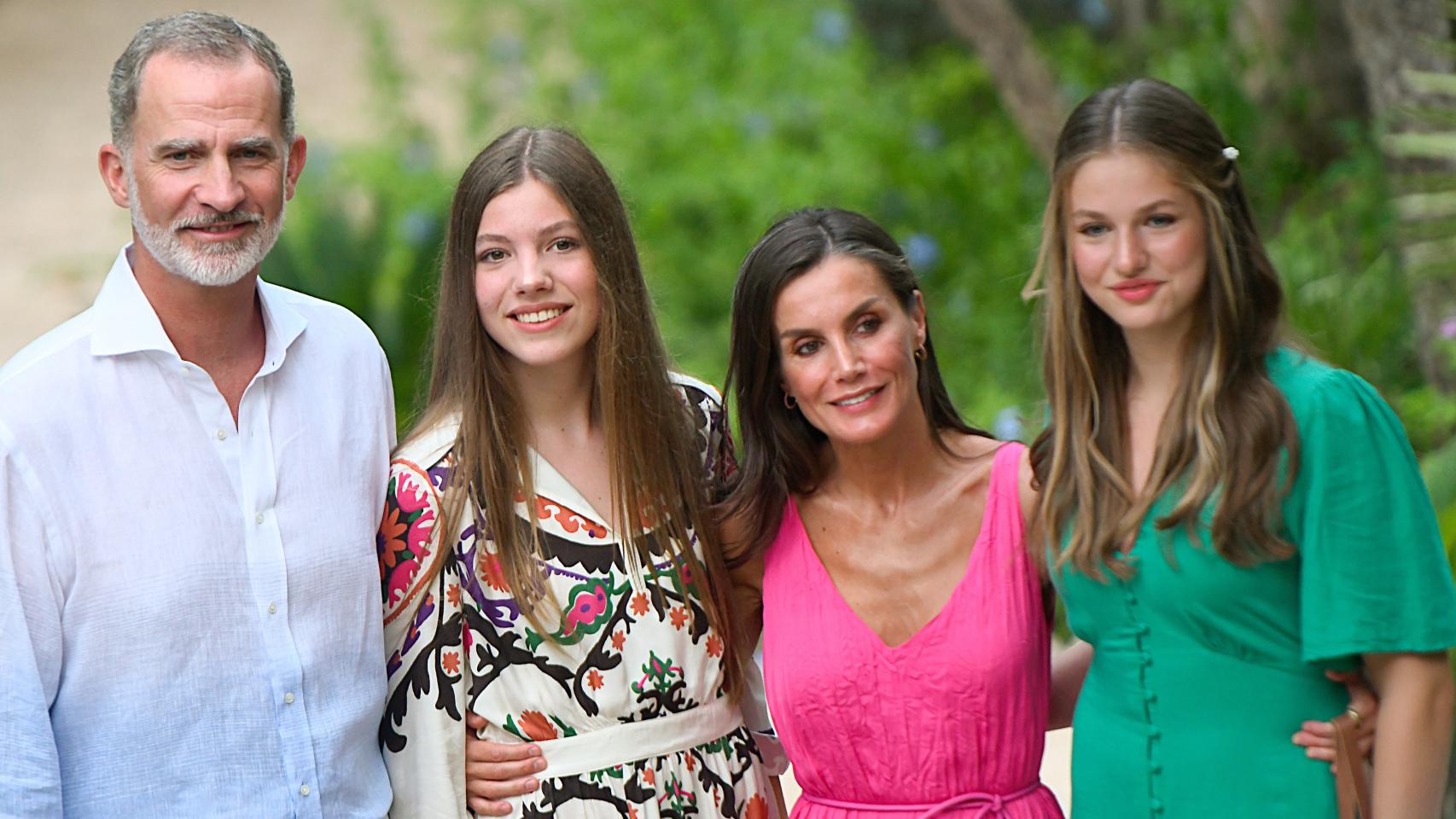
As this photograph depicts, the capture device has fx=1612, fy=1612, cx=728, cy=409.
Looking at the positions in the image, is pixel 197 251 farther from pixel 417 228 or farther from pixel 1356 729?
pixel 417 228

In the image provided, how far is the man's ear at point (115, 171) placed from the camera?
228cm

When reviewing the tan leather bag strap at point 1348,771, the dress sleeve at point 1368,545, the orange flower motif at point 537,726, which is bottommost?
the tan leather bag strap at point 1348,771

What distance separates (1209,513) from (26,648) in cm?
152

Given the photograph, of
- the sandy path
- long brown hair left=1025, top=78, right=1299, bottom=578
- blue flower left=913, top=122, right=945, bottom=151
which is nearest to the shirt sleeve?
long brown hair left=1025, top=78, right=1299, bottom=578

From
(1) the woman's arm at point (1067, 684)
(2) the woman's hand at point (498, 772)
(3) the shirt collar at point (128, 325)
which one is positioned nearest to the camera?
(3) the shirt collar at point (128, 325)

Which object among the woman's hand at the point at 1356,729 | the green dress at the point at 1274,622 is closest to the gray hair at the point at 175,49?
the green dress at the point at 1274,622

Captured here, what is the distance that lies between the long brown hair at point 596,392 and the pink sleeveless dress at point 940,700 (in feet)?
0.57

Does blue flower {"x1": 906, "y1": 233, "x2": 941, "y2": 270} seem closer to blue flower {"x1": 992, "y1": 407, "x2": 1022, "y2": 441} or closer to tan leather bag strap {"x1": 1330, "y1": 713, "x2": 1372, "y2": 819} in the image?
blue flower {"x1": 992, "y1": 407, "x2": 1022, "y2": 441}

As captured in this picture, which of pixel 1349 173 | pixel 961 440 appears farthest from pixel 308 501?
pixel 1349 173

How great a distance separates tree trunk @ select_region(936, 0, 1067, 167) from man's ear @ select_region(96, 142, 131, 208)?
4425 mm

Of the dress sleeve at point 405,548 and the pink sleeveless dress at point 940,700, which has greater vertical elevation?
the dress sleeve at point 405,548

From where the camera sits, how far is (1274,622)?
2.10m

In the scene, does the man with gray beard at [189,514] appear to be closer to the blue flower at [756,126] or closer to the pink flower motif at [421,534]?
the pink flower motif at [421,534]

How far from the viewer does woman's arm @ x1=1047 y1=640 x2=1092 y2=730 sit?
2.63 metres
